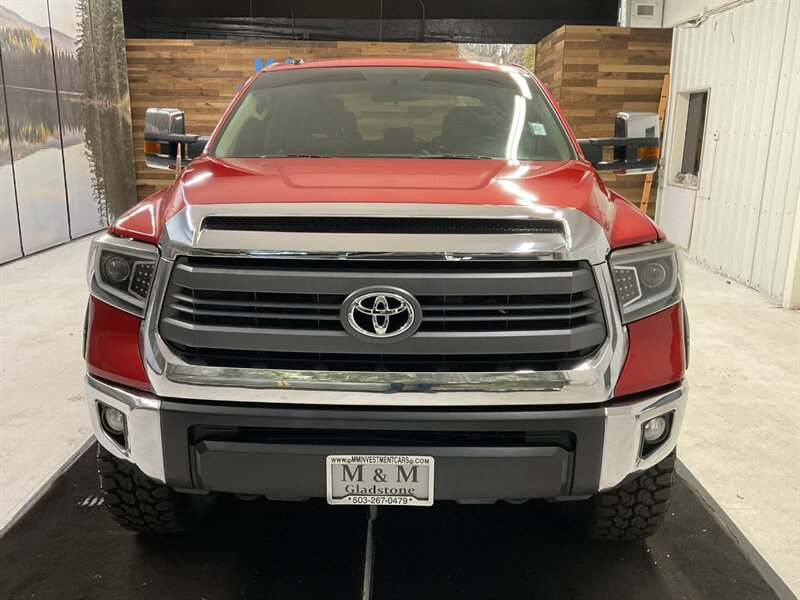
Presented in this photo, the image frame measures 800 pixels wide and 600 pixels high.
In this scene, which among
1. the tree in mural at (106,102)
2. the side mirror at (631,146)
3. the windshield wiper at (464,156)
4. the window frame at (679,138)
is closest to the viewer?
the windshield wiper at (464,156)

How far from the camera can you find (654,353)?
1630mm

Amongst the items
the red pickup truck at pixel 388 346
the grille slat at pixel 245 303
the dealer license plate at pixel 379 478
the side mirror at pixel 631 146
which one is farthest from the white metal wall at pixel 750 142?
the grille slat at pixel 245 303

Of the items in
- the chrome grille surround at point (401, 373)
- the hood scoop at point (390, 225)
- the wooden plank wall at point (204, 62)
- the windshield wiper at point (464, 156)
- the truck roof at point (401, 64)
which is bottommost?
the chrome grille surround at point (401, 373)

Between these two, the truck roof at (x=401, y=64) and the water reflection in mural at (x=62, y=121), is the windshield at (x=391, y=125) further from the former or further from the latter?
the water reflection in mural at (x=62, y=121)

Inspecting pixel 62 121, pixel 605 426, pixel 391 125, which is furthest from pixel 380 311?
pixel 62 121

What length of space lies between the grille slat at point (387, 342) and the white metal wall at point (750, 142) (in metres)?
4.60

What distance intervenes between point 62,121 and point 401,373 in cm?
735

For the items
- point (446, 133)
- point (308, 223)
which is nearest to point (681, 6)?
point (446, 133)

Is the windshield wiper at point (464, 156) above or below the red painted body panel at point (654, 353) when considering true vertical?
above

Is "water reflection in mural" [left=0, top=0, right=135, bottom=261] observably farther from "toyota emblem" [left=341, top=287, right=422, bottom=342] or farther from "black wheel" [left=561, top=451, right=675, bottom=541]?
"black wheel" [left=561, top=451, right=675, bottom=541]

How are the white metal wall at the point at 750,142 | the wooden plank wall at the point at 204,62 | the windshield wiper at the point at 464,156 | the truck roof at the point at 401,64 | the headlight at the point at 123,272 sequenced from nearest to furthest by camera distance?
the headlight at the point at 123,272
the windshield wiper at the point at 464,156
the truck roof at the point at 401,64
the white metal wall at the point at 750,142
the wooden plank wall at the point at 204,62

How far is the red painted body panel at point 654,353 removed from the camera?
1.60 meters

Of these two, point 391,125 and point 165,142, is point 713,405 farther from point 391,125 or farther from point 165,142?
point 165,142

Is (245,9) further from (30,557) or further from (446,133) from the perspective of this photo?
(30,557)
